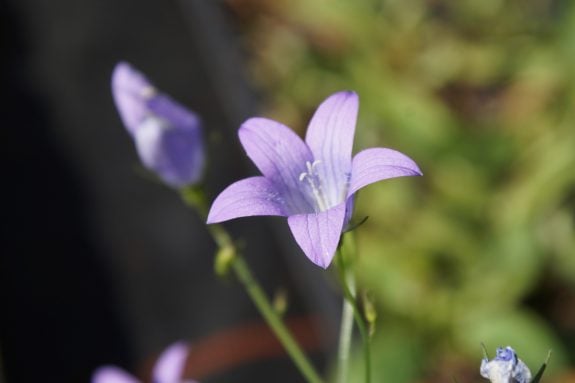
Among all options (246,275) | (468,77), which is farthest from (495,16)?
(246,275)

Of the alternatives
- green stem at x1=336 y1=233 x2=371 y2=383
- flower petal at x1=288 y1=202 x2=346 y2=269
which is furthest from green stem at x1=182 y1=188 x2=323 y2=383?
flower petal at x1=288 y1=202 x2=346 y2=269

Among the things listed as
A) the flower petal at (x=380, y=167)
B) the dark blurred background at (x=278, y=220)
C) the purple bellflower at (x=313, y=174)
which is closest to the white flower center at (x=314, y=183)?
the purple bellflower at (x=313, y=174)

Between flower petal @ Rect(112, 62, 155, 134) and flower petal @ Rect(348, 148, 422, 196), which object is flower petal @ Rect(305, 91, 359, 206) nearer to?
flower petal @ Rect(348, 148, 422, 196)

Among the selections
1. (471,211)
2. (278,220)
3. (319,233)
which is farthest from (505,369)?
(278,220)

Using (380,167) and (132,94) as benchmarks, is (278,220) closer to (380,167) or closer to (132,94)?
(132,94)

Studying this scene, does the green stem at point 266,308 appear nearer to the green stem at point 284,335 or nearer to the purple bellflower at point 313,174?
the green stem at point 284,335
